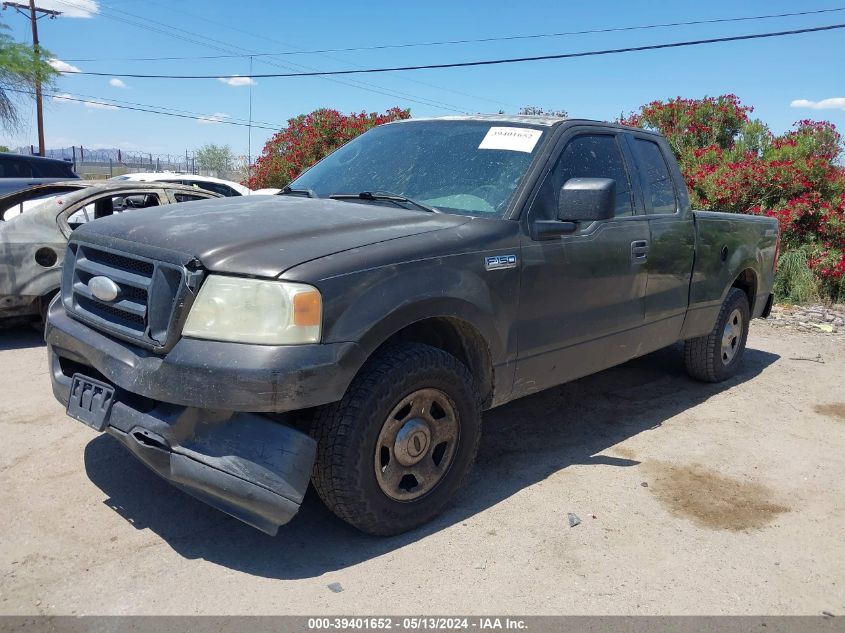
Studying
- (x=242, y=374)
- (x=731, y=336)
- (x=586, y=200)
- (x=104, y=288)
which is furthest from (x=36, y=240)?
(x=731, y=336)

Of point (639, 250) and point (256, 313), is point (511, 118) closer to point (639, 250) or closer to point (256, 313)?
point (639, 250)

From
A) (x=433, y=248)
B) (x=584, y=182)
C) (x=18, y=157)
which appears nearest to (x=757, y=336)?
(x=584, y=182)

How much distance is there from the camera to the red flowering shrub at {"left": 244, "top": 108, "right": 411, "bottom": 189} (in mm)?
14508

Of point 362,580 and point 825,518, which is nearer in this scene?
point 362,580

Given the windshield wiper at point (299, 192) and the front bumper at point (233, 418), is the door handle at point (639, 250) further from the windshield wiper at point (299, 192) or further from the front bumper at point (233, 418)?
the front bumper at point (233, 418)

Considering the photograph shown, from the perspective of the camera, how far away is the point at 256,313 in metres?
2.68

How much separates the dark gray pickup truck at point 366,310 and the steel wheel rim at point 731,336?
1581 mm

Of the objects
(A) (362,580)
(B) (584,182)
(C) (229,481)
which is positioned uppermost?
(B) (584,182)

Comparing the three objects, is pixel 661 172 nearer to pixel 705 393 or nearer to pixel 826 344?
pixel 705 393

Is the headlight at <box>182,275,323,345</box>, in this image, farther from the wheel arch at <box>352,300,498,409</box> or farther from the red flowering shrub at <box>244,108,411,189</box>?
the red flowering shrub at <box>244,108,411,189</box>

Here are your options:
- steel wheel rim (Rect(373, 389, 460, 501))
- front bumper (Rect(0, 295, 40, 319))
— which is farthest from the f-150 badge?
front bumper (Rect(0, 295, 40, 319))

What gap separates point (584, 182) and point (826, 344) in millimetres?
5700

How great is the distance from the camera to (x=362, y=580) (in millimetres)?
2902

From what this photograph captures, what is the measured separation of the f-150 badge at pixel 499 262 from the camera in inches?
133
